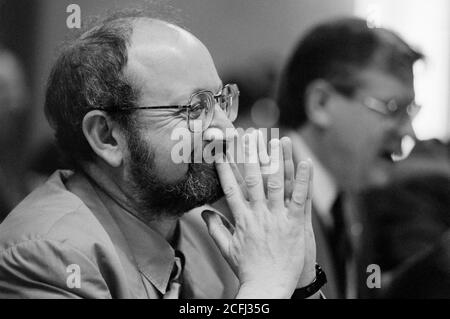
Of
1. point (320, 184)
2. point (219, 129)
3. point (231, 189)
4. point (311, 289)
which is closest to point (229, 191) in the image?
point (231, 189)

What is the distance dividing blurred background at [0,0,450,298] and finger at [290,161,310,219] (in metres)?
0.23

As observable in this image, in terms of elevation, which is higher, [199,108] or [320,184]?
[199,108]

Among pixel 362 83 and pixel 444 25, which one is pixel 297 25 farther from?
pixel 444 25

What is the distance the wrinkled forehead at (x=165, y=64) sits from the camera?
1.12 m

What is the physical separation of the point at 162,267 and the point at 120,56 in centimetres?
40

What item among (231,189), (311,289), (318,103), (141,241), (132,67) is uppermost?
(132,67)

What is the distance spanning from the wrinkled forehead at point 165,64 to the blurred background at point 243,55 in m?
0.12

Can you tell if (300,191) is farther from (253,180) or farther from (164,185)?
(164,185)

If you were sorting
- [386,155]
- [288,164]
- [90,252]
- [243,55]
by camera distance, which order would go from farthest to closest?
[386,155] < [243,55] < [288,164] < [90,252]

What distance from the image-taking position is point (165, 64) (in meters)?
1.12

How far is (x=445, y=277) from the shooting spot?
4.65 ft

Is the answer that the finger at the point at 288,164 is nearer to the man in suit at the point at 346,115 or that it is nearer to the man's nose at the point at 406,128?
the man in suit at the point at 346,115

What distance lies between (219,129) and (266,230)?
0.69 feet
